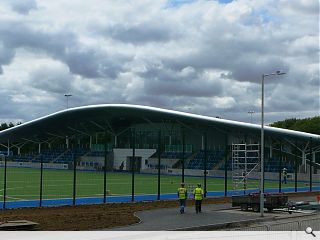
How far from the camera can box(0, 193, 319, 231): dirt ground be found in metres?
19.0

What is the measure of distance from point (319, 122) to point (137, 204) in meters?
91.4

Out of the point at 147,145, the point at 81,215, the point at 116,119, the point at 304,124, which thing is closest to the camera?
the point at 81,215

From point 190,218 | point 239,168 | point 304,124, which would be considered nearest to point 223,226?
point 190,218

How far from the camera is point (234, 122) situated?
2571 inches

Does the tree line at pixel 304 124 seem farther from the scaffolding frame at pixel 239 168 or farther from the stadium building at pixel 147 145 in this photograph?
the scaffolding frame at pixel 239 168

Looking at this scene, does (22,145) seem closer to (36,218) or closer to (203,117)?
(203,117)

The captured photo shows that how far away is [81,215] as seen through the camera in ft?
71.6

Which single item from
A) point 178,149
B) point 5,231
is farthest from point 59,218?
point 178,149

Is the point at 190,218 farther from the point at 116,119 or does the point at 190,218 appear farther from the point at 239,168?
the point at 116,119

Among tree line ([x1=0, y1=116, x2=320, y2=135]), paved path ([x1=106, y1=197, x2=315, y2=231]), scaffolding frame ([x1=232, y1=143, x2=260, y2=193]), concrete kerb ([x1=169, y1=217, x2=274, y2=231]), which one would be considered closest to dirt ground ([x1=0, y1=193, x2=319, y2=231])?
paved path ([x1=106, y1=197, x2=315, y2=231])

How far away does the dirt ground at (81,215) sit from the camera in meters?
19.0

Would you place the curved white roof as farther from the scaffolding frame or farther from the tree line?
the tree line

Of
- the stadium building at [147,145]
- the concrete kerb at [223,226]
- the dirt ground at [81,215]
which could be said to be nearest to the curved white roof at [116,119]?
the stadium building at [147,145]
